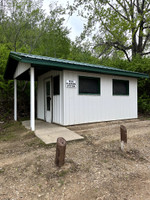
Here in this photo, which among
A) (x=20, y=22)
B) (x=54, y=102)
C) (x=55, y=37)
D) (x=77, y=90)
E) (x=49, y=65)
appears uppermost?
(x=55, y=37)

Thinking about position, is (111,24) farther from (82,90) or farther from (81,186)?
(81,186)

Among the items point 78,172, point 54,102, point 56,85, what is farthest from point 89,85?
point 78,172

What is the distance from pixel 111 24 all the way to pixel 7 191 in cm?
1509

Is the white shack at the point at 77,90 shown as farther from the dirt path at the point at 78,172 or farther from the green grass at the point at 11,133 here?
the dirt path at the point at 78,172

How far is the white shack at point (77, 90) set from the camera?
215 inches

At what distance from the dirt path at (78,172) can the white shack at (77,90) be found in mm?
2053

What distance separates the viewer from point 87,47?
1623cm

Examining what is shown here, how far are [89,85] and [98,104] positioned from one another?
0.94 metres

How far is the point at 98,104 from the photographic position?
655 cm

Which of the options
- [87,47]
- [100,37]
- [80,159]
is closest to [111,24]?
[100,37]

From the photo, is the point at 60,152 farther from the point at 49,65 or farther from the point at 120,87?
the point at 120,87

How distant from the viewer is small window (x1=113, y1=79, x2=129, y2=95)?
7.25 meters

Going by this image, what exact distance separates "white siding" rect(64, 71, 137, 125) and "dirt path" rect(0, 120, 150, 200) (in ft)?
6.69

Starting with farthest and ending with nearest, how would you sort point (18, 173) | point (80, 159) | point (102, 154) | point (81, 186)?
point (102, 154), point (80, 159), point (18, 173), point (81, 186)
